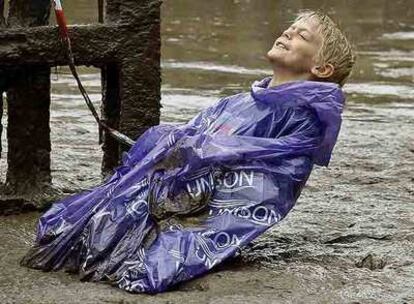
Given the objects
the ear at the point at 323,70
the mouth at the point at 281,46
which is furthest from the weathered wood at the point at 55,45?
the ear at the point at 323,70

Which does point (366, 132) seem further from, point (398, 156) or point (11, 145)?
point (11, 145)

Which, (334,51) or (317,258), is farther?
(317,258)

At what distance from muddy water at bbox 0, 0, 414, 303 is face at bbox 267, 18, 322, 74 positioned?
0.80 metres

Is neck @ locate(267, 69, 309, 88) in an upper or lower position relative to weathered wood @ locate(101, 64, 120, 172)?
upper

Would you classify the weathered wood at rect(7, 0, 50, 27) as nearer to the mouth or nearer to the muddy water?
the muddy water

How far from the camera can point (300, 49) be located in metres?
4.29

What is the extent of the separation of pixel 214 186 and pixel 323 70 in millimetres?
668

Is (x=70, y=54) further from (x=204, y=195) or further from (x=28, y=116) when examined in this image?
(x=204, y=195)

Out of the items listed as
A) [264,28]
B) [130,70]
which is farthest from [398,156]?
[264,28]

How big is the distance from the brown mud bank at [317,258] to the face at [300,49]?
0.80 m

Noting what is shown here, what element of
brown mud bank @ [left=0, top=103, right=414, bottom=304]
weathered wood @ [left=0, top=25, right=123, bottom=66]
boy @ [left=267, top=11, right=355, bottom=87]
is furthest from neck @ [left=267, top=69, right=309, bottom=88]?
weathered wood @ [left=0, top=25, right=123, bottom=66]

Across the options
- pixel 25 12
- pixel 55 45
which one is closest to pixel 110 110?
pixel 55 45

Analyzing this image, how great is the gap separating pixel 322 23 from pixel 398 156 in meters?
2.83

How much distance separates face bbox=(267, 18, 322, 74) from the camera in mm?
4281
